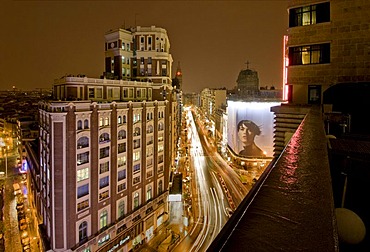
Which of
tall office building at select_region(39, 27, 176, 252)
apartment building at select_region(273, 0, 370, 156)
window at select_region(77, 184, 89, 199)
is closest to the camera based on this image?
apartment building at select_region(273, 0, 370, 156)

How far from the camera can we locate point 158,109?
32.8 meters

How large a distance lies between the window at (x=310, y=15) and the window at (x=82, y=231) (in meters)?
22.3

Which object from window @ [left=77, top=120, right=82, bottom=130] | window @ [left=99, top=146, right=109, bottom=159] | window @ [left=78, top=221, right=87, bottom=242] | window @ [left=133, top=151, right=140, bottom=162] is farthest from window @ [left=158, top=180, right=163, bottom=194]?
window @ [left=77, top=120, right=82, bottom=130]

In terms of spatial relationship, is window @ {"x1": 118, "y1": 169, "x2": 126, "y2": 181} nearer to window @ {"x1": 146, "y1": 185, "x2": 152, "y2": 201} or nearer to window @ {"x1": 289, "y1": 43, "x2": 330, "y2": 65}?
window @ {"x1": 146, "y1": 185, "x2": 152, "y2": 201}

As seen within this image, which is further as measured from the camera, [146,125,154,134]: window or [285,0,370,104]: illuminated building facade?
[146,125,154,134]: window

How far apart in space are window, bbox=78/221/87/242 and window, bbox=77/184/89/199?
2541mm

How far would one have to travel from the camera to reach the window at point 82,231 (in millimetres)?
23516

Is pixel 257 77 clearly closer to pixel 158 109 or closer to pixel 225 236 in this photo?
pixel 158 109

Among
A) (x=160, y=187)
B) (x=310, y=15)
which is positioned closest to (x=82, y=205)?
(x=160, y=187)

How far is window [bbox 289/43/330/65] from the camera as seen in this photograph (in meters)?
16.1

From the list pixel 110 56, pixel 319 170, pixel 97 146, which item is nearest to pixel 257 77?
pixel 110 56

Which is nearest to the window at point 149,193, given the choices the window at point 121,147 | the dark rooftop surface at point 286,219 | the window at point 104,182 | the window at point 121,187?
the window at point 121,187

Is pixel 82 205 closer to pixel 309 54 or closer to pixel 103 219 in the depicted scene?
pixel 103 219

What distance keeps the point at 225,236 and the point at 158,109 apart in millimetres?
31369
